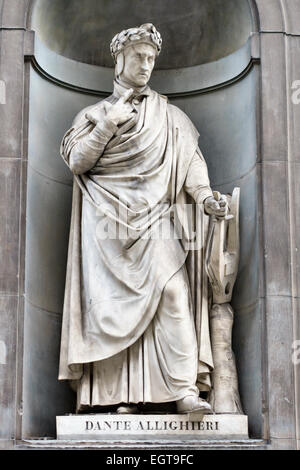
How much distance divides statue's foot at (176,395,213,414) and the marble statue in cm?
1

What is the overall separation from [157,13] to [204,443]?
433 centimetres

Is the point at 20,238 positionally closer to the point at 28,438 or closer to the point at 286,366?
the point at 28,438

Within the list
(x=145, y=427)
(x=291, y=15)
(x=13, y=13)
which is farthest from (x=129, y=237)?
(x=291, y=15)

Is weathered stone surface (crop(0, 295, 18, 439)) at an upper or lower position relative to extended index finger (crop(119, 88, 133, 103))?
lower

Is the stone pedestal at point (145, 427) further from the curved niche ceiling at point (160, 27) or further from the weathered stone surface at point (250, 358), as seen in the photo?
the curved niche ceiling at point (160, 27)

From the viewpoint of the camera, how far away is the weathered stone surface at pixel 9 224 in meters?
12.5

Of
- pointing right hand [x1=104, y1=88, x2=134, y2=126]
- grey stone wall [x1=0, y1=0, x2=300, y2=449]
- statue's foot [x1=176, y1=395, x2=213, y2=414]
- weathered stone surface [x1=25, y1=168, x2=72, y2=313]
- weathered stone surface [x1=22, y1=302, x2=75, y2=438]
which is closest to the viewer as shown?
statue's foot [x1=176, y1=395, x2=213, y2=414]

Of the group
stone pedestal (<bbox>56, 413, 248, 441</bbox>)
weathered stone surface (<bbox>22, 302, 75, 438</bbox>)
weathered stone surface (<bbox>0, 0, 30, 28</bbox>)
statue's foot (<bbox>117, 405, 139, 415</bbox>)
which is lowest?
stone pedestal (<bbox>56, 413, 248, 441</bbox>)

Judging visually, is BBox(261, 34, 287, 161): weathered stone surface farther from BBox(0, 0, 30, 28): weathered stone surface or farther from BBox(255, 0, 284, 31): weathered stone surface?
BBox(0, 0, 30, 28): weathered stone surface

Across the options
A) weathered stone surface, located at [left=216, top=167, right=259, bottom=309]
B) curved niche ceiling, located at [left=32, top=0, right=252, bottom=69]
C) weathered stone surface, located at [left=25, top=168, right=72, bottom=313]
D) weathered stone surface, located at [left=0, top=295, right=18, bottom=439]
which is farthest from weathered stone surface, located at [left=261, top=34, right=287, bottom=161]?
weathered stone surface, located at [left=0, top=295, right=18, bottom=439]

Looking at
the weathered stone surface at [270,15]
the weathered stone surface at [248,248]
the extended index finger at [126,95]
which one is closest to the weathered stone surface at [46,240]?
the extended index finger at [126,95]

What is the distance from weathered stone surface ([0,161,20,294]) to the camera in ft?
40.9

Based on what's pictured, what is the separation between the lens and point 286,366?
12273 millimetres

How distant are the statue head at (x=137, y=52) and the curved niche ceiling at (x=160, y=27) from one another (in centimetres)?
84
